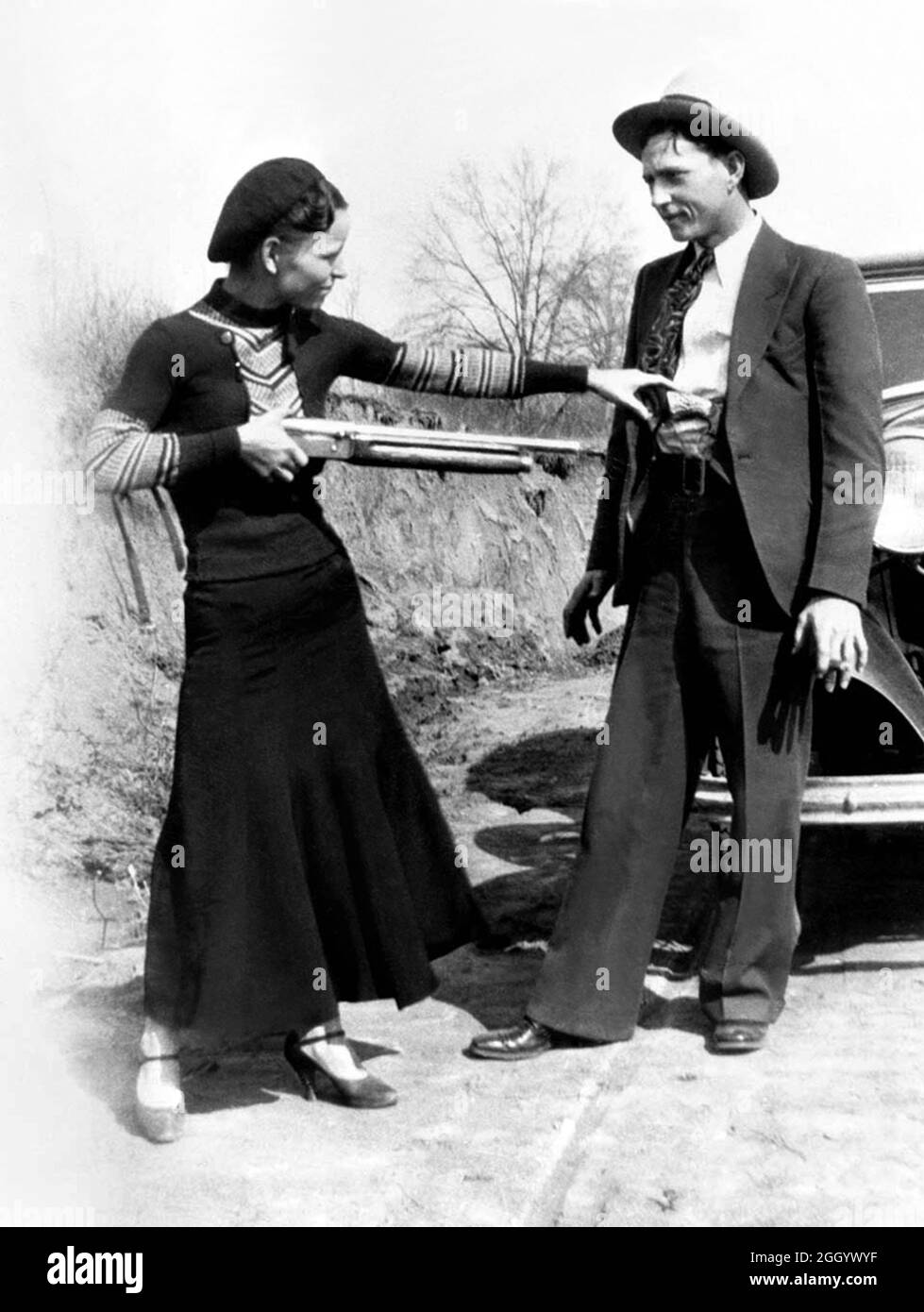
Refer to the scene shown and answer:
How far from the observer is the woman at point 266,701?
3898mm

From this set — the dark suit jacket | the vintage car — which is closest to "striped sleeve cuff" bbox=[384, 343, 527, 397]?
the dark suit jacket

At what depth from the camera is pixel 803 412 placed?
178 inches

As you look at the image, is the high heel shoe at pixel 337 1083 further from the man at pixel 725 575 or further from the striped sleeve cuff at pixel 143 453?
the striped sleeve cuff at pixel 143 453

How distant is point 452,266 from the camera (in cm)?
1241

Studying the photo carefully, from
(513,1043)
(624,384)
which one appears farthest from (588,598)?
(513,1043)

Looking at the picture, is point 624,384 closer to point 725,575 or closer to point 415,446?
point 725,575

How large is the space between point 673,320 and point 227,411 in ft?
4.39

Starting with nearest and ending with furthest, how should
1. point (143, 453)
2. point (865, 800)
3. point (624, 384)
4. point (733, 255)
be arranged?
point (143, 453)
point (624, 384)
point (733, 255)
point (865, 800)

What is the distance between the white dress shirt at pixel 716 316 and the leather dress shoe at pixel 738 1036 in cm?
159

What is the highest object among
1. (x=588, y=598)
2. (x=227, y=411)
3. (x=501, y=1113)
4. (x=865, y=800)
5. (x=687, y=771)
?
(x=227, y=411)

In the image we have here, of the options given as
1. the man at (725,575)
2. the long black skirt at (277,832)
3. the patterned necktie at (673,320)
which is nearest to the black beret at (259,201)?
the long black skirt at (277,832)

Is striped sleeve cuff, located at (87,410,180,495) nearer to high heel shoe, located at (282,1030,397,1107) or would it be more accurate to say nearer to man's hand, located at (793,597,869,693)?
high heel shoe, located at (282,1030,397,1107)

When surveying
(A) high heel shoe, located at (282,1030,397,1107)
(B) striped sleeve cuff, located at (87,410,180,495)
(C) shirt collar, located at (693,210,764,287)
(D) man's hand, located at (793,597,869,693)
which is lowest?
(A) high heel shoe, located at (282,1030,397,1107)

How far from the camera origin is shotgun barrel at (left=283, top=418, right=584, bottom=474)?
3.95 m
